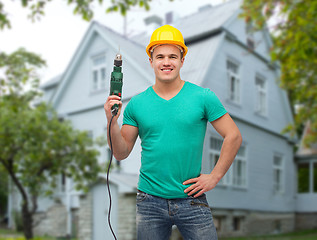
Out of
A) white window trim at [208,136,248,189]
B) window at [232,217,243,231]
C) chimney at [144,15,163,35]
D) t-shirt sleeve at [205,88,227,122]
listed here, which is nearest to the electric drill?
t-shirt sleeve at [205,88,227,122]

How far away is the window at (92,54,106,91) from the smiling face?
52.1 feet

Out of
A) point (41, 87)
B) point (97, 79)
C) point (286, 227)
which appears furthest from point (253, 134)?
point (41, 87)

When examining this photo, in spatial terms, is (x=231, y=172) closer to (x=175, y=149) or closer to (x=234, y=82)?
(x=234, y=82)

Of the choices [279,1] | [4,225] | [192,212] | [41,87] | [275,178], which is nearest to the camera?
[192,212]

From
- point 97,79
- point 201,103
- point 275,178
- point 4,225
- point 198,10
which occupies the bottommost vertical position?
point 4,225

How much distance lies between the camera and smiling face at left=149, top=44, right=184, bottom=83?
2322 millimetres

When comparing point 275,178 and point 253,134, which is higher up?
point 253,134

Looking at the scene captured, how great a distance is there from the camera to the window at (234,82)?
18188 millimetres

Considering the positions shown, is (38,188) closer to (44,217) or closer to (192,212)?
(44,217)

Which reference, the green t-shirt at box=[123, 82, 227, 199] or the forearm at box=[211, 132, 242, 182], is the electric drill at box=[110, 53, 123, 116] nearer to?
the green t-shirt at box=[123, 82, 227, 199]

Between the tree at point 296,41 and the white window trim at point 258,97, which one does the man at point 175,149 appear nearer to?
the tree at point 296,41

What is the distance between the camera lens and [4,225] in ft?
93.6

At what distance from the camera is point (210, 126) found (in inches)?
610

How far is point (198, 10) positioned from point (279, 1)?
37.2 ft
